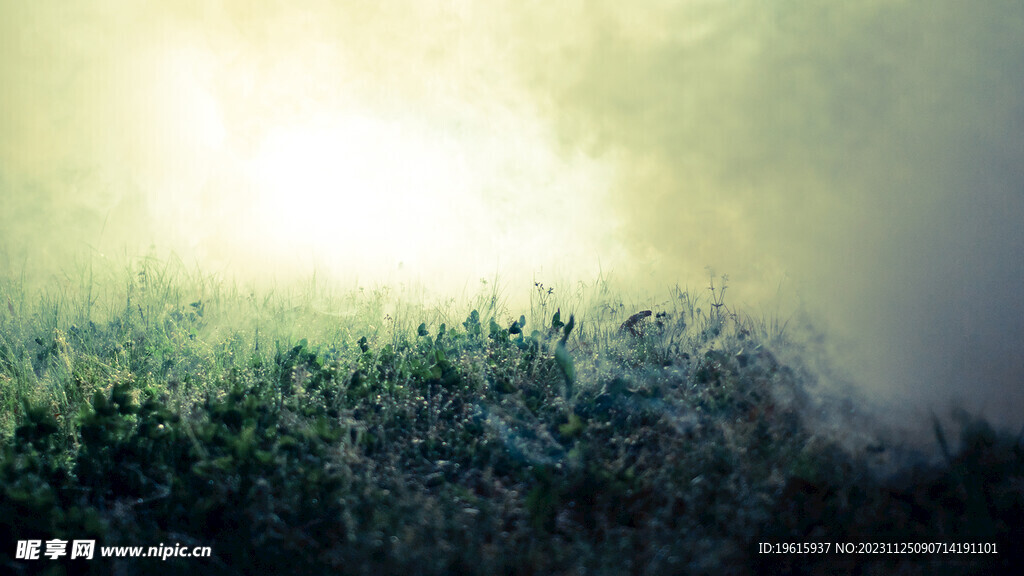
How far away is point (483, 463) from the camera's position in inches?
157

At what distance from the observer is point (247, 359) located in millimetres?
5406

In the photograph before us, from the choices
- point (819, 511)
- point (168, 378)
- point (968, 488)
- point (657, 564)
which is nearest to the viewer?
point (657, 564)

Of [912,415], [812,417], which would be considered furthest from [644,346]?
[912,415]

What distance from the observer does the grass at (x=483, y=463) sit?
3357 millimetres

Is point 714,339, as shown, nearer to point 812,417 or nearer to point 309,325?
point 812,417

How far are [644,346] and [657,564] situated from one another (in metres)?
2.43

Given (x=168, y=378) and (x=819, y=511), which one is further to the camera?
(x=168, y=378)

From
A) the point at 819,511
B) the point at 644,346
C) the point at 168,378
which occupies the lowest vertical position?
the point at 819,511

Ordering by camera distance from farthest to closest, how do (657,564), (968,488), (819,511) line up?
(968,488) → (819,511) → (657,564)

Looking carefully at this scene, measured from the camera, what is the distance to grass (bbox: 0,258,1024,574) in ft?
11.0

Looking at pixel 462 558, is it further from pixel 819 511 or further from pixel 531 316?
pixel 531 316

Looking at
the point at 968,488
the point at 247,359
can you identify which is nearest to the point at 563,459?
the point at 968,488

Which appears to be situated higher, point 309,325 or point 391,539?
point 309,325

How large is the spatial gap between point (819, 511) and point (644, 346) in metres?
2.09
